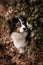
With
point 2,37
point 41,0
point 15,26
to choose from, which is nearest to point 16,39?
point 15,26

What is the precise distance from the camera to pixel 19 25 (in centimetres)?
292

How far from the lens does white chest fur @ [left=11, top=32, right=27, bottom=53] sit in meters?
3.00

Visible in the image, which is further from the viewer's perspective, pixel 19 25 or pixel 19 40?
pixel 19 40

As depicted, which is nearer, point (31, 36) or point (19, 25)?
point (19, 25)

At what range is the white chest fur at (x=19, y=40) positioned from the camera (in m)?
→ 3.00

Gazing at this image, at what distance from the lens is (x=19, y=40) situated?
307 centimetres

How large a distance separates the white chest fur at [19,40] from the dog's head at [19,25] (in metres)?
0.06

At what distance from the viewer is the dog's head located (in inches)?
114

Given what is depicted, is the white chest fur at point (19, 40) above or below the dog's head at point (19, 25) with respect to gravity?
below

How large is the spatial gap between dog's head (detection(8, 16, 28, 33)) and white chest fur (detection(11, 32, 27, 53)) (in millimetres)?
62

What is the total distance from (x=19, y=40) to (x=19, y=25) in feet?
0.81

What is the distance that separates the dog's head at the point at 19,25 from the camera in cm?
290

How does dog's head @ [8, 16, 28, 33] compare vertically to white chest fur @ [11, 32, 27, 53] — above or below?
above

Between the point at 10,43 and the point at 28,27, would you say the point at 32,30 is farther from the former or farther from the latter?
the point at 10,43
